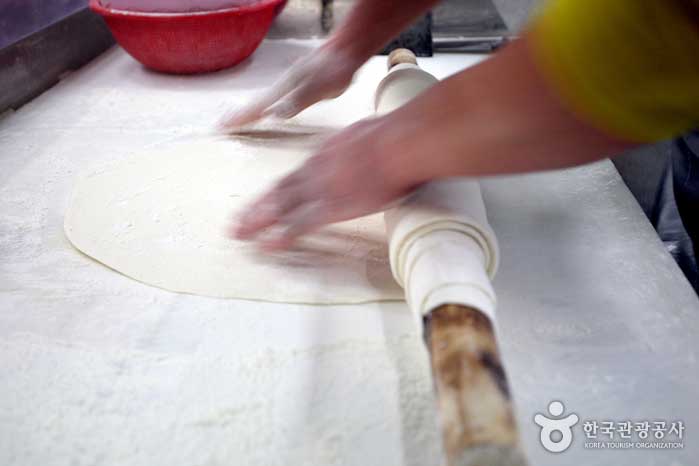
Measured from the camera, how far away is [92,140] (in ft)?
5.24

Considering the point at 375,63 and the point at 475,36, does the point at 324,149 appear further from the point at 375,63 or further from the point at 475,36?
the point at 475,36

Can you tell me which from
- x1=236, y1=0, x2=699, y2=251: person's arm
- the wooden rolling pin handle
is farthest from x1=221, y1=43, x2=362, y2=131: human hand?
the wooden rolling pin handle

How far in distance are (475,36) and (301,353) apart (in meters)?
1.71

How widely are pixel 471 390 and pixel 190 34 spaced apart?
5.38ft

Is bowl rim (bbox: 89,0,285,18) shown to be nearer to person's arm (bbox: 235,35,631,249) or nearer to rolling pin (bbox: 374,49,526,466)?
person's arm (bbox: 235,35,631,249)

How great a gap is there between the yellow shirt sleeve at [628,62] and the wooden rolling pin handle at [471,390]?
0.26m

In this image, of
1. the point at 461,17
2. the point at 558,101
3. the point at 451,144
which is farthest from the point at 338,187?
the point at 461,17

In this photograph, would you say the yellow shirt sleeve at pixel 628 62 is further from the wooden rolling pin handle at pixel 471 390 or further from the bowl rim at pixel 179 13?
the bowl rim at pixel 179 13

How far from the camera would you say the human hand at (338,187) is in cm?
82

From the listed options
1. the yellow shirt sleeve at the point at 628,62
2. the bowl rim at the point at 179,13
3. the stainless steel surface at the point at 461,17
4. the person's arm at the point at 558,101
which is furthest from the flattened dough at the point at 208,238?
the stainless steel surface at the point at 461,17

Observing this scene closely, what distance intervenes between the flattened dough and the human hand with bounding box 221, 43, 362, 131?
0.14m

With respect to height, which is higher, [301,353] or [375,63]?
[375,63]

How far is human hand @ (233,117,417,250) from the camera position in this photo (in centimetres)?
82

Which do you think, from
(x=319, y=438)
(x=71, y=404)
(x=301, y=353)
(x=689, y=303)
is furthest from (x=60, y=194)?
(x=689, y=303)
